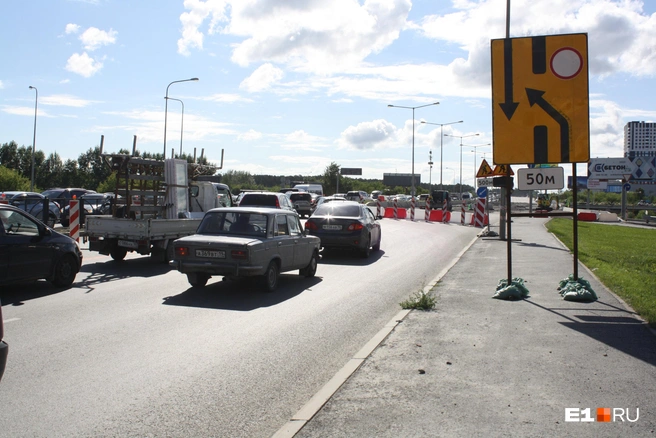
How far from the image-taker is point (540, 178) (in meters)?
10.5

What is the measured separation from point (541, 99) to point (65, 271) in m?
8.76

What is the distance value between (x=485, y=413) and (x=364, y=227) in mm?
12983

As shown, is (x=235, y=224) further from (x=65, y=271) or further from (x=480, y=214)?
(x=480, y=214)

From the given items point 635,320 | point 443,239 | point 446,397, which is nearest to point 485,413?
point 446,397

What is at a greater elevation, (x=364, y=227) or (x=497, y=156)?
(x=497, y=156)

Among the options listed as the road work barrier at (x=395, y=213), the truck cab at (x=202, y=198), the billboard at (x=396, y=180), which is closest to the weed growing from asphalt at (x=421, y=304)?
the truck cab at (x=202, y=198)

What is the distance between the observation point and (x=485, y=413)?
188 inches

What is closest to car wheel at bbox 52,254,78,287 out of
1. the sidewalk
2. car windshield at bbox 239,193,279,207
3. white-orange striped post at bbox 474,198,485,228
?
the sidewalk

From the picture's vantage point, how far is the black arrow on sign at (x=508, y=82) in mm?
10180

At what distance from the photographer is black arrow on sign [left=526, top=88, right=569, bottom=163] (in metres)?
10.0

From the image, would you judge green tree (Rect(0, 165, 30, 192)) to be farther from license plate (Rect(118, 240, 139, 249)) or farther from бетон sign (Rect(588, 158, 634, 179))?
бетон sign (Rect(588, 158, 634, 179))

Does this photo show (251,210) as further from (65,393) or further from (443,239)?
(443,239)

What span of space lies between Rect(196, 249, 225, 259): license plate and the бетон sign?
68.4 meters

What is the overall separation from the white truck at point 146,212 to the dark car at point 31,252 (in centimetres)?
255
